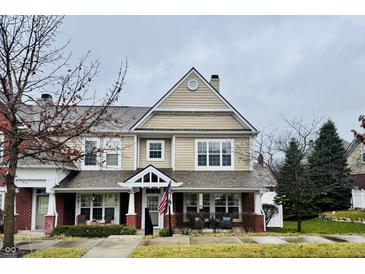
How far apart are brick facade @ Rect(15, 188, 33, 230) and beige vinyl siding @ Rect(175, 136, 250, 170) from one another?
883 cm

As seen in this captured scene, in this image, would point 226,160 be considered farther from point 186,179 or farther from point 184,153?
point 186,179

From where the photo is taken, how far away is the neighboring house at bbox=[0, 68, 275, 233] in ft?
70.5

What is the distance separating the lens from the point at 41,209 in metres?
22.7

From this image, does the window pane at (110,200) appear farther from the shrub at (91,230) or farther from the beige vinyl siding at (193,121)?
the beige vinyl siding at (193,121)

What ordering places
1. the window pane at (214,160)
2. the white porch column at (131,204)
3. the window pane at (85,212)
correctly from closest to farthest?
the white porch column at (131,204)
the window pane at (85,212)
the window pane at (214,160)

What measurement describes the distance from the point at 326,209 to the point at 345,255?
99.7 feet

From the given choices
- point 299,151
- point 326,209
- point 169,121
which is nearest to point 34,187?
point 169,121

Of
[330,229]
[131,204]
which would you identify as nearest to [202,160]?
[131,204]

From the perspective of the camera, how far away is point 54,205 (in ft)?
69.5

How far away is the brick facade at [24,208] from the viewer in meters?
22.1

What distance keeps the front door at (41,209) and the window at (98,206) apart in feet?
6.35

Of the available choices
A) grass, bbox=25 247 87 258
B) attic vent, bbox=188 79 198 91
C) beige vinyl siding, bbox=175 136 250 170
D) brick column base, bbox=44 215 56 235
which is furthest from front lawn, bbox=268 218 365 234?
grass, bbox=25 247 87 258

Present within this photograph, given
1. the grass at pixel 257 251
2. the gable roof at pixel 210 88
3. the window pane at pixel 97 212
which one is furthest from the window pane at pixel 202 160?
the grass at pixel 257 251

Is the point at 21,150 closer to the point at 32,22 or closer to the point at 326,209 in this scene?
the point at 32,22
